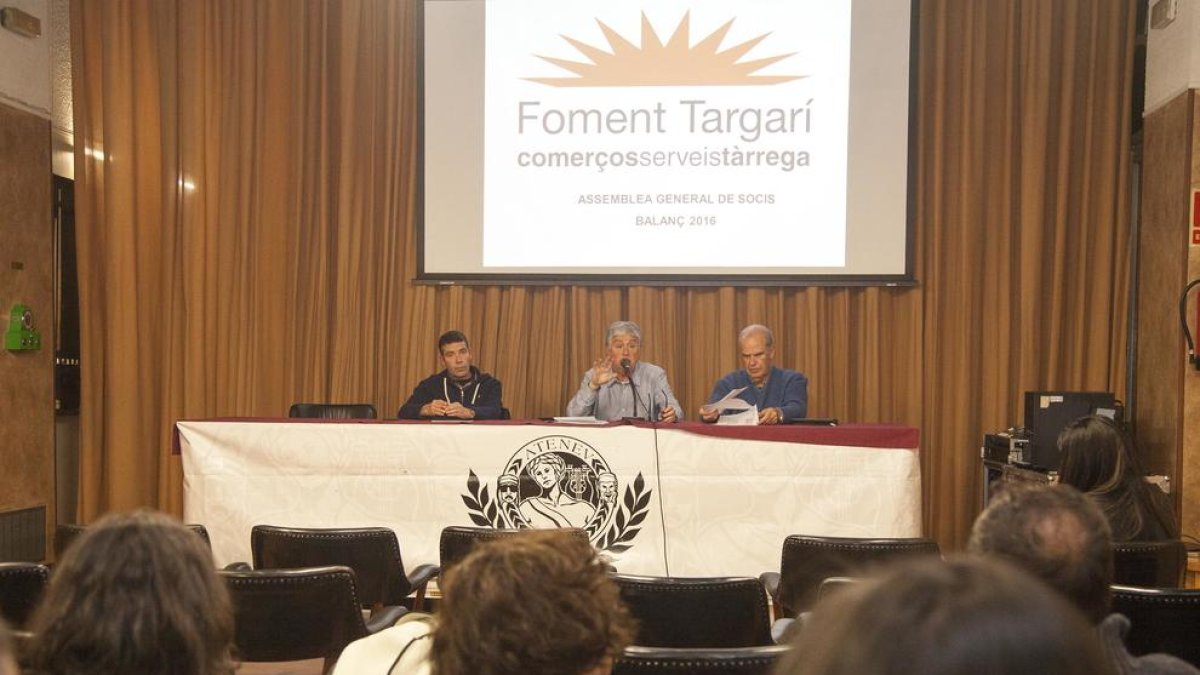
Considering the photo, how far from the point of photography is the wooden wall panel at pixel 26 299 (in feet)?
19.0

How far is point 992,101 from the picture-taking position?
5973mm

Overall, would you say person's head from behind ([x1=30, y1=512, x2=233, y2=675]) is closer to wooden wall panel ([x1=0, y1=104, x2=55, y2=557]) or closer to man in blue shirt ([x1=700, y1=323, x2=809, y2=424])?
man in blue shirt ([x1=700, y1=323, x2=809, y2=424])

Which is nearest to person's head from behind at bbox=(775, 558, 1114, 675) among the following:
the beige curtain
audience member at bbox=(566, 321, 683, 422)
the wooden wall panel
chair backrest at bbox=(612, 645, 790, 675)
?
chair backrest at bbox=(612, 645, 790, 675)

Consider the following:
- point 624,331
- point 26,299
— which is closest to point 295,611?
point 624,331

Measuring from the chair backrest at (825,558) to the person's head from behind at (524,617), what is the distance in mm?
1868

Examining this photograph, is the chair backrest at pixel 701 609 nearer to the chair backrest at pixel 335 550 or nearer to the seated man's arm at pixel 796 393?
the chair backrest at pixel 335 550

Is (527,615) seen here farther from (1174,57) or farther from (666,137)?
(1174,57)

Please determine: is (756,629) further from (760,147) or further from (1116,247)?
(1116,247)

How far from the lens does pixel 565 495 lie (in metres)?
4.25

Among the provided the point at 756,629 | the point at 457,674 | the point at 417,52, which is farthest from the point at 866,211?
the point at 457,674

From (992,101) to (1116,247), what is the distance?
45.1 inches

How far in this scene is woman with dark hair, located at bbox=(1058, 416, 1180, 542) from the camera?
291 cm

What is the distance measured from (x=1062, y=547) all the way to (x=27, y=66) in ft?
20.9

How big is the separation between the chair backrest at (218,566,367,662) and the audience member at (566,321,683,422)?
247 centimetres
